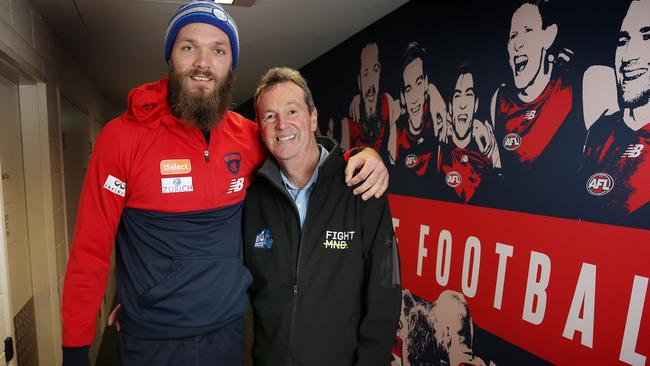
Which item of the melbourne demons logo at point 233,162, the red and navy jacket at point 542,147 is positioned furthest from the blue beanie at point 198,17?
the red and navy jacket at point 542,147

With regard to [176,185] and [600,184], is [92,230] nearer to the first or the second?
[176,185]

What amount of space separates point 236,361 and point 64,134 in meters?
2.43

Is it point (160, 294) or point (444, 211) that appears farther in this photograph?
point (444, 211)

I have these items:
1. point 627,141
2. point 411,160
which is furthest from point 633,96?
point 411,160

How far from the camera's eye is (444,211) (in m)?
2.08

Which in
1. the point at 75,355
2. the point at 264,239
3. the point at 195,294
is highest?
the point at 264,239

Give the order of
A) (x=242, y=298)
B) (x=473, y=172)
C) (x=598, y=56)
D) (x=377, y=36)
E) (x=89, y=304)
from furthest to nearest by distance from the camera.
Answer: (x=377, y=36) < (x=473, y=172) < (x=598, y=56) < (x=242, y=298) < (x=89, y=304)

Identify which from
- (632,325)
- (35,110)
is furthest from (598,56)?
(35,110)

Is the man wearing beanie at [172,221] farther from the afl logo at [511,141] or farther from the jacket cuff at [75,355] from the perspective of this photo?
the afl logo at [511,141]

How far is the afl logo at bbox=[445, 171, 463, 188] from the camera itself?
1.97 metres

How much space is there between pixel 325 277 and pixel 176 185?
A: 1.79 feet

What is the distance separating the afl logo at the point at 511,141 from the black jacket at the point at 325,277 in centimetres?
80

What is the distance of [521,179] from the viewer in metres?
1.63

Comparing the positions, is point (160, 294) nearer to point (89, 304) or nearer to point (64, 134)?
point (89, 304)
